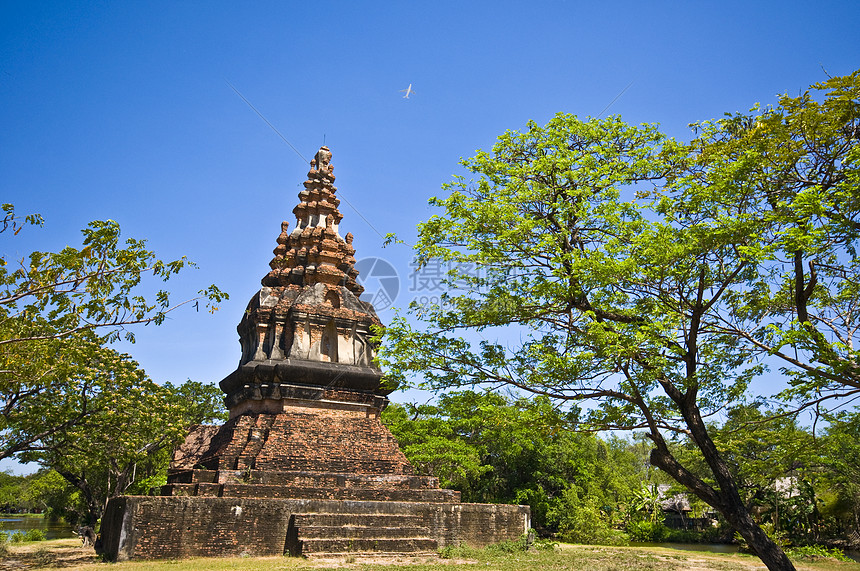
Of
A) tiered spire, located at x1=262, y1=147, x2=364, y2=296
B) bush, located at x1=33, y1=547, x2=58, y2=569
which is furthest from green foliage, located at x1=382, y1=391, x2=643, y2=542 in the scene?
bush, located at x1=33, y1=547, x2=58, y2=569

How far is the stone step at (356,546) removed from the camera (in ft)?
40.7

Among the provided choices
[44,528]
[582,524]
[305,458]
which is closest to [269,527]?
[305,458]

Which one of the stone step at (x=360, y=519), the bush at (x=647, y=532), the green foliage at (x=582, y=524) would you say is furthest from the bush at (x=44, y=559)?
the bush at (x=647, y=532)

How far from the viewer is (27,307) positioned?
1146 cm

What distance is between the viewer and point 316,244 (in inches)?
774

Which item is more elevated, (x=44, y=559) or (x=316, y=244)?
(x=316, y=244)

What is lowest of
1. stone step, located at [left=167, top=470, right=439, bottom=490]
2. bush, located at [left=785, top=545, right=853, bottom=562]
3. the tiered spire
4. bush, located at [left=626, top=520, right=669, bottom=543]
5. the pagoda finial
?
bush, located at [left=626, top=520, right=669, bottom=543]

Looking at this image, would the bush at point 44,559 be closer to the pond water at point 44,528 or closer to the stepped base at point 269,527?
the stepped base at point 269,527

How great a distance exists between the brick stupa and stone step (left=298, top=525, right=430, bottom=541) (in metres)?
0.03

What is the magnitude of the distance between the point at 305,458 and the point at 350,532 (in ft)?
8.42

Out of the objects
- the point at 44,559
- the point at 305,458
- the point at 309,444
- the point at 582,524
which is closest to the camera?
the point at 44,559

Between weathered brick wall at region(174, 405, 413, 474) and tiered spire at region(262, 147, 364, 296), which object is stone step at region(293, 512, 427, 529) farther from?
tiered spire at region(262, 147, 364, 296)

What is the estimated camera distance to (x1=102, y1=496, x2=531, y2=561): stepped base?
39.5ft

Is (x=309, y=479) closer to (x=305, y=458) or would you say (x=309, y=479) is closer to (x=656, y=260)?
(x=305, y=458)
